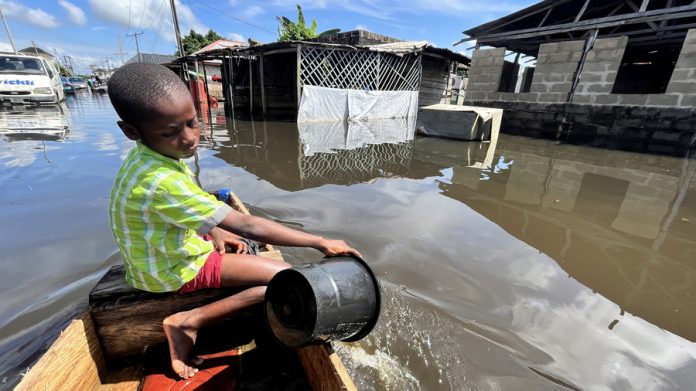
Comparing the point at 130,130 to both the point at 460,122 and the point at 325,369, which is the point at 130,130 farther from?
the point at 460,122

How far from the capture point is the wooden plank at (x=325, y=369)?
1159 millimetres

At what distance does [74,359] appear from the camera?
1233 millimetres

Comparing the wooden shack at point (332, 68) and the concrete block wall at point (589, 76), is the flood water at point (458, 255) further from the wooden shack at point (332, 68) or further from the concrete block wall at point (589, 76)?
the wooden shack at point (332, 68)

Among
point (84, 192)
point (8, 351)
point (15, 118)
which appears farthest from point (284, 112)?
point (8, 351)

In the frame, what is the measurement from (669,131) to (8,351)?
1331cm

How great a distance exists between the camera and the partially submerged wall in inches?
349

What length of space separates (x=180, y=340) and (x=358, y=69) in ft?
43.2

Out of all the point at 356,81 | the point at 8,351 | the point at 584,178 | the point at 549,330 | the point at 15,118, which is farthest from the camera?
the point at 356,81

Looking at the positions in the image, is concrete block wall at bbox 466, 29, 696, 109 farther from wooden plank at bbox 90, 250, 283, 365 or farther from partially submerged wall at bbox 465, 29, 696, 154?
wooden plank at bbox 90, 250, 283, 365

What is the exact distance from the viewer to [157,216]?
1.27 meters

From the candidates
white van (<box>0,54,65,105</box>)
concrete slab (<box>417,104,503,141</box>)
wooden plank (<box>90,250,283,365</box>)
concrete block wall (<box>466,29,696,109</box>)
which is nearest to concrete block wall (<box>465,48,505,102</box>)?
concrete block wall (<box>466,29,696,109</box>)

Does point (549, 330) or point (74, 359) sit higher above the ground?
point (74, 359)

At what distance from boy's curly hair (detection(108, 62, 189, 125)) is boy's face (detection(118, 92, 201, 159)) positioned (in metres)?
0.02

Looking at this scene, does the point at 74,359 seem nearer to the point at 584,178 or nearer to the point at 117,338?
the point at 117,338
